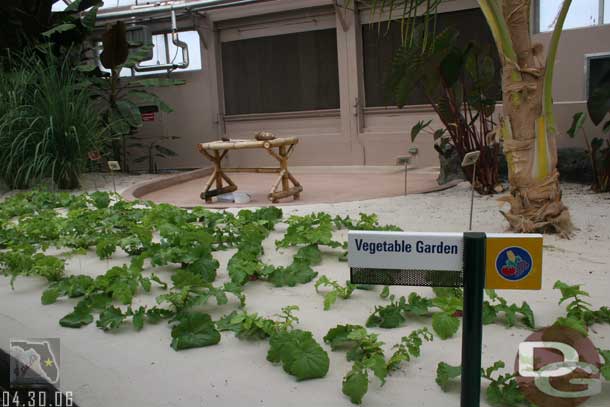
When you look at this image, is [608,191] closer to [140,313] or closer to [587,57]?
[587,57]

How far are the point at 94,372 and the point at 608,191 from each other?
14.5 ft

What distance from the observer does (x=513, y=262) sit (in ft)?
4.41

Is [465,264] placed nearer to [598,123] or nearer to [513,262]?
[513,262]

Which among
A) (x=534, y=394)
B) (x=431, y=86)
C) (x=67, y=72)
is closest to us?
(x=534, y=394)

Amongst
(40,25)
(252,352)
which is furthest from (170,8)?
(252,352)

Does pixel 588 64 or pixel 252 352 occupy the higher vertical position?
pixel 588 64

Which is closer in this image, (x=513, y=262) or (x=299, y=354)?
(x=513, y=262)

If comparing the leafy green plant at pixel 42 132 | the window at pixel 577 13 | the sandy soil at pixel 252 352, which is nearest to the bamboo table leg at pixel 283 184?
the leafy green plant at pixel 42 132

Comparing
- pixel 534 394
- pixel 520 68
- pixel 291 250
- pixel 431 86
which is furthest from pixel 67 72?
pixel 534 394

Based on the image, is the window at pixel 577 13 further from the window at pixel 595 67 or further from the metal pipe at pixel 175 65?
the metal pipe at pixel 175 65

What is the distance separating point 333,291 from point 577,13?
5689 mm

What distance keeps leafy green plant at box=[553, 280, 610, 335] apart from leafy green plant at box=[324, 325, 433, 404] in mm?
460

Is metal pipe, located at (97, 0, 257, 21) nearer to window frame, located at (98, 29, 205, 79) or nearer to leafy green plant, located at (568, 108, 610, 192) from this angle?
window frame, located at (98, 29, 205, 79)

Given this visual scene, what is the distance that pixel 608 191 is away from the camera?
4965 millimetres
